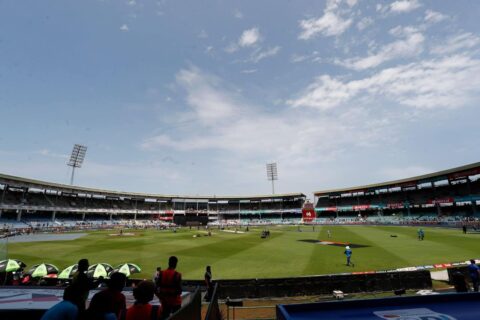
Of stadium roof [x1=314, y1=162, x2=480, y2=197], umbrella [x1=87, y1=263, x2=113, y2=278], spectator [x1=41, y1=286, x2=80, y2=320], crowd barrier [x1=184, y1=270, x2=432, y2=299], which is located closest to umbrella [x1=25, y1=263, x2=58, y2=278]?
umbrella [x1=87, y1=263, x2=113, y2=278]

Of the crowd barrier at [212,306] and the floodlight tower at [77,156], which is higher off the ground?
the floodlight tower at [77,156]

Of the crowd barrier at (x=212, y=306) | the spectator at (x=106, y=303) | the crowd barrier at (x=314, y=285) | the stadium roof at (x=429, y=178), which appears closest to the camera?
the spectator at (x=106, y=303)

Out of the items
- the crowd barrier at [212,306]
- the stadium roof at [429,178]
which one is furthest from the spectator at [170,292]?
the stadium roof at [429,178]

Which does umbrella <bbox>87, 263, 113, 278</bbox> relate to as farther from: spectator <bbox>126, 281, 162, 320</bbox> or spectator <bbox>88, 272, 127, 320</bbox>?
spectator <bbox>126, 281, 162, 320</bbox>

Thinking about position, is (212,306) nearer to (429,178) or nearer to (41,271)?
(41,271)

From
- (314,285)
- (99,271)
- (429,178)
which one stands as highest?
(429,178)

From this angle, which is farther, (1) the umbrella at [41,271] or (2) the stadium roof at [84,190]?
(2) the stadium roof at [84,190]

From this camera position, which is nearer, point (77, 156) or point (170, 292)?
point (170, 292)

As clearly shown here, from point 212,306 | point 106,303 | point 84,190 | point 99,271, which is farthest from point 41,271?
point 84,190

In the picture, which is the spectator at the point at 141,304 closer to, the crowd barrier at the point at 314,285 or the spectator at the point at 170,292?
the spectator at the point at 170,292

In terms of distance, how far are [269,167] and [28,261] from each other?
107259 mm

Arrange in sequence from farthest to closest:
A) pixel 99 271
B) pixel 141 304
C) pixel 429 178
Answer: pixel 429 178 < pixel 99 271 < pixel 141 304

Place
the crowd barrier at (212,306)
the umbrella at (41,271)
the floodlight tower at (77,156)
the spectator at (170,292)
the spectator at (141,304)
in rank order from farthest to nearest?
the floodlight tower at (77,156)
the umbrella at (41,271)
the spectator at (170,292)
the crowd barrier at (212,306)
the spectator at (141,304)

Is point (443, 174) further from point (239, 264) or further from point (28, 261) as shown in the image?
point (28, 261)
